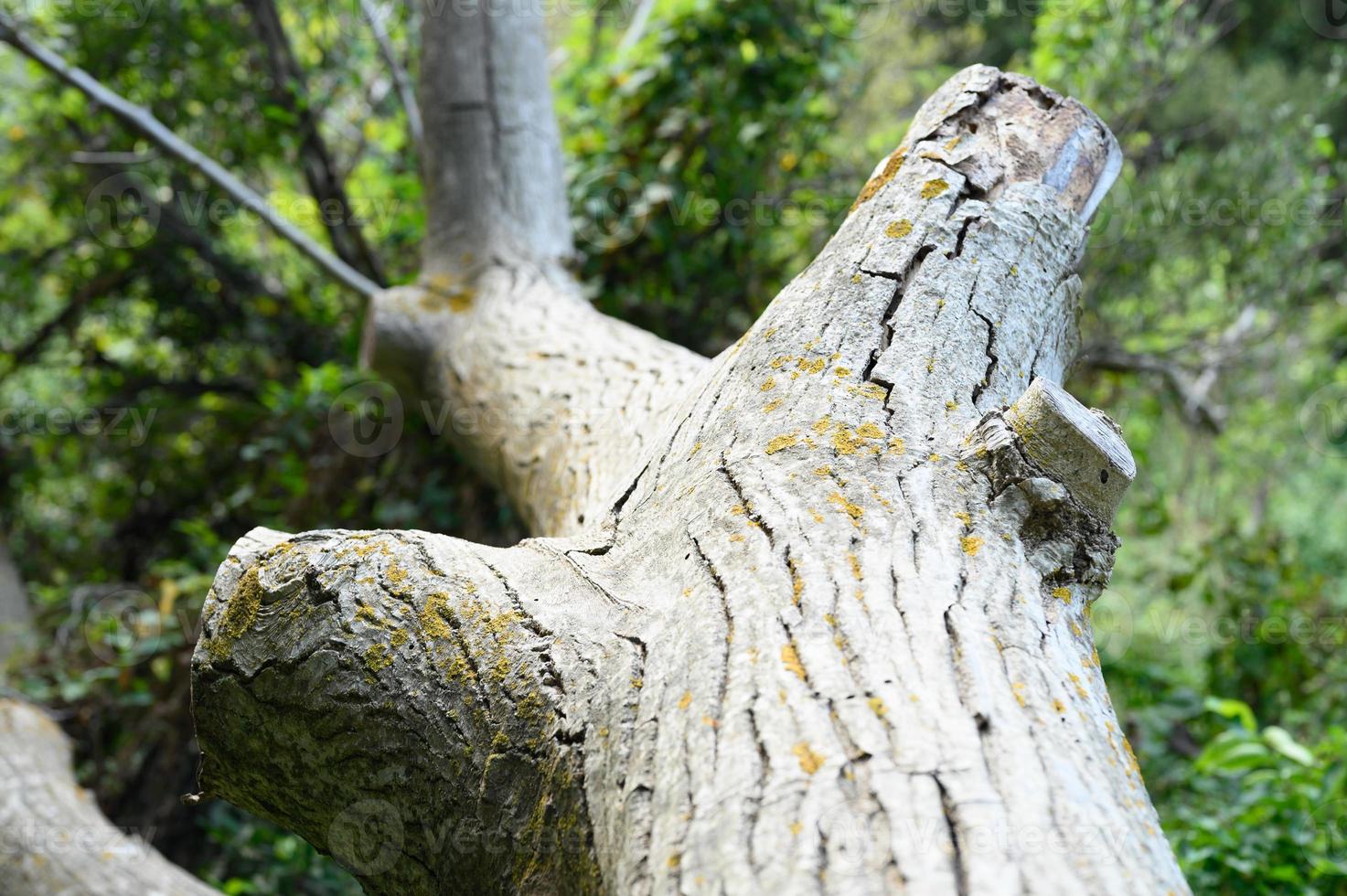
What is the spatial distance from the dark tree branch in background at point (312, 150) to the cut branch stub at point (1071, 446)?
350cm

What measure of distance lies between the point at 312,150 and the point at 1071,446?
385 centimetres

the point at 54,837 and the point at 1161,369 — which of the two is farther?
the point at 1161,369

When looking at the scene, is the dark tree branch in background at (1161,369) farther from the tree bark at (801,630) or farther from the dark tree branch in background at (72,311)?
the dark tree branch in background at (72,311)

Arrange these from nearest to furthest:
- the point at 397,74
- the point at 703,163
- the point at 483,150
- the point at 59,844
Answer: the point at 59,844
the point at 483,150
the point at 703,163
the point at 397,74

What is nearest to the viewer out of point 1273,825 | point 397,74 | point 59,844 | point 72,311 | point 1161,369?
point 1273,825

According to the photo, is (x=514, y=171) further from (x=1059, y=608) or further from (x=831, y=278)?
(x=1059, y=608)

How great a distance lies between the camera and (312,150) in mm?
4215

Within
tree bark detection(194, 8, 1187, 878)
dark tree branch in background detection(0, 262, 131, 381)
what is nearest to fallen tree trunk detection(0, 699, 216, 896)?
tree bark detection(194, 8, 1187, 878)

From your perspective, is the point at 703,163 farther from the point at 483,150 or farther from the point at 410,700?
the point at 410,700

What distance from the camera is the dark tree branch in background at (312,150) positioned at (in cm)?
411

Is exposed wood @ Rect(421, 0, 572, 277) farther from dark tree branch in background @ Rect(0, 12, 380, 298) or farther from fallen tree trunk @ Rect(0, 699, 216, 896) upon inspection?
fallen tree trunk @ Rect(0, 699, 216, 896)

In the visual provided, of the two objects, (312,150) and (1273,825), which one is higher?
(312,150)

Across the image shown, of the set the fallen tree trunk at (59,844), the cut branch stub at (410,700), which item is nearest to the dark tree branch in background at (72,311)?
the fallen tree trunk at (59,844)

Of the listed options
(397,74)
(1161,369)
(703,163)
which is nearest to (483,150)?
(703,163)
